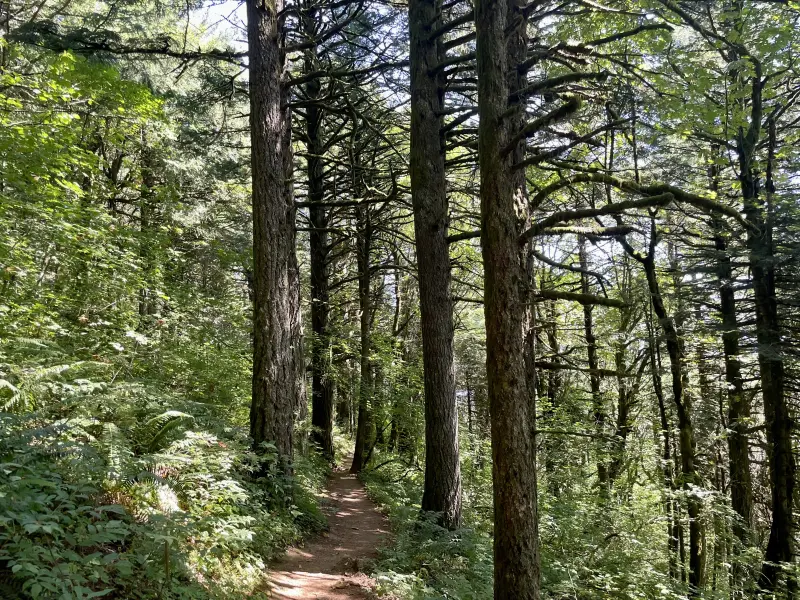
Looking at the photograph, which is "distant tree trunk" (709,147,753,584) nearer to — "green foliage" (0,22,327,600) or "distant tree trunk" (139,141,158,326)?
"green foliage" (0,22,327,600)

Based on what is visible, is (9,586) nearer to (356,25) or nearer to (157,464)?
(157,464)

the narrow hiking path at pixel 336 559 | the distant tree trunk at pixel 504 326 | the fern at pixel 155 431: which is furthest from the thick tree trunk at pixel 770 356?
the fern at pixel 155 431

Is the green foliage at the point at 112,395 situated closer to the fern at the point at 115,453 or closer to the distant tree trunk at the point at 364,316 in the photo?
the fern at the point at 115,453

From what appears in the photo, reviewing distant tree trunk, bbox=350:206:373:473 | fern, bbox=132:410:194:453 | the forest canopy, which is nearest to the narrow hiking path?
the forest canopy

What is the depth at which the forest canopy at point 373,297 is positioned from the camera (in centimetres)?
378

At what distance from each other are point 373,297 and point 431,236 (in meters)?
7.12

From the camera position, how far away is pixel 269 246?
685 cm

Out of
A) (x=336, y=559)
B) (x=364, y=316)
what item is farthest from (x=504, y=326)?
(x=364, y=316)

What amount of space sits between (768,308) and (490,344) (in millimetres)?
8530

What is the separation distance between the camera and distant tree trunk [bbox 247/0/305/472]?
259 inches

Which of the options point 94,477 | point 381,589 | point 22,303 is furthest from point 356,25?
point 381,589

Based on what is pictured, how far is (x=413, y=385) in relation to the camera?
1433 centimetres

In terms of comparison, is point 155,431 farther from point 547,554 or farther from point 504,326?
point 547,554

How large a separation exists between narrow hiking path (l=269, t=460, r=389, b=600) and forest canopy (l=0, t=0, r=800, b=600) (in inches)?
9.6
